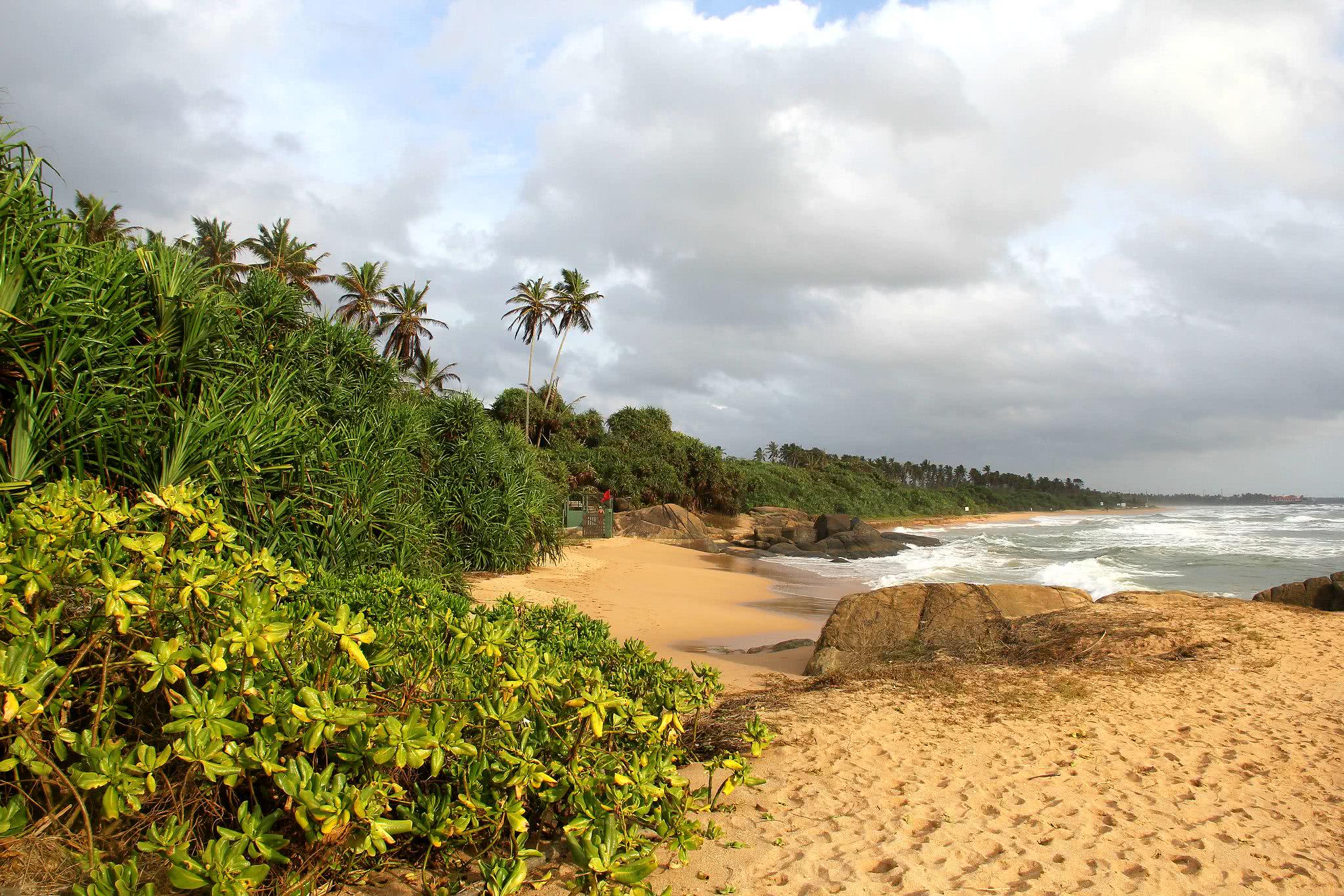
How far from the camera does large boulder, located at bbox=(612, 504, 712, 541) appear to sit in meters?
31.4

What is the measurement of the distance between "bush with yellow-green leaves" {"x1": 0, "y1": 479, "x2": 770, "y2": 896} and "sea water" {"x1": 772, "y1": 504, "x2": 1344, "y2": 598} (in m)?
13.6

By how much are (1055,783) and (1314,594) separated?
8.98m

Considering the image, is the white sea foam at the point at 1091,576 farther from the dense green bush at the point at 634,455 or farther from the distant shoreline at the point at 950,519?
the distant shoreline at the point at 950,519

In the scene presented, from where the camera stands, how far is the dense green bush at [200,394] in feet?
14.6

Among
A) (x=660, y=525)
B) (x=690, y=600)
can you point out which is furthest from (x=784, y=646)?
(x=660, y=525)

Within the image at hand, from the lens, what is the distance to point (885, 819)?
3.96 m

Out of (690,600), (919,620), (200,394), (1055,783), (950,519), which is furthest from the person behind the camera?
(950,519)

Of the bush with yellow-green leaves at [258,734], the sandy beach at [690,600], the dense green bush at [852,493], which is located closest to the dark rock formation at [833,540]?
the sandy beach at [690,600]

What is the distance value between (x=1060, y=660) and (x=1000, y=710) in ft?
7.04

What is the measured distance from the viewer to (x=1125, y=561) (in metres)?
26.5

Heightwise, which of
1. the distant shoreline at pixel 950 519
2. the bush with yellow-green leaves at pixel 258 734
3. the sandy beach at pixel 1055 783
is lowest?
the distant shoreline at pixel 950 519

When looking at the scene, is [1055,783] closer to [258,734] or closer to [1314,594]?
[258,734]

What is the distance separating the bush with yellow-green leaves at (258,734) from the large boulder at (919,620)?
5437 millimetres

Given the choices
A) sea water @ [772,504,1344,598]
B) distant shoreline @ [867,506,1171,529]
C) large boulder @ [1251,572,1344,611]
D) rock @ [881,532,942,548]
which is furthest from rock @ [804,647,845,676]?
distant shoreline @ [867,506,1171,529]
